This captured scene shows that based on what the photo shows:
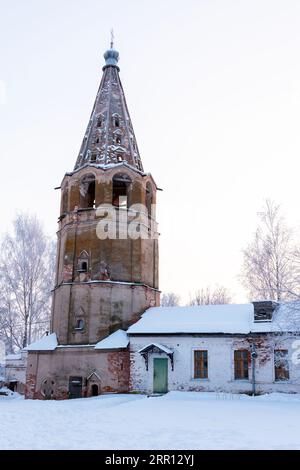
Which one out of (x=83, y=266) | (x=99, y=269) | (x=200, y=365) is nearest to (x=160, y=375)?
(x=200, y=365)

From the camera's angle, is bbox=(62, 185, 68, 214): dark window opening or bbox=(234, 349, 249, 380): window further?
bbox=(62, 185, 68, 214): dark window opening

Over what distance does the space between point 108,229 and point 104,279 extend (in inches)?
108

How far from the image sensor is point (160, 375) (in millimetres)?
Result: 21797

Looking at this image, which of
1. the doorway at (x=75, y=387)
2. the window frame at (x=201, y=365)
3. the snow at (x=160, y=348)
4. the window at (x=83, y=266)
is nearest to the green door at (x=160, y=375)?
the snow at (x=160, y=348)

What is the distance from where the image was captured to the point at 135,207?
84.8 feet

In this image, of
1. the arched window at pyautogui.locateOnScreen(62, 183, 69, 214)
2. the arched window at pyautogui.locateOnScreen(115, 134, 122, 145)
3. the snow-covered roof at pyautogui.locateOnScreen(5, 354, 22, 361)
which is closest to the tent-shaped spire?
the arched window at pyautogui.locateOnScreen(115, 134, 122, 145)

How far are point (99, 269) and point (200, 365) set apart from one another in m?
7.05

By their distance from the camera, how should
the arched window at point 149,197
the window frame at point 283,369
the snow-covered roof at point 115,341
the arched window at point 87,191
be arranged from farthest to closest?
1. the arched window at point 149,197
2. the arched window at point 87,191
3. the snow-covered roof at point 115,341
4. the window frame at point 283,369

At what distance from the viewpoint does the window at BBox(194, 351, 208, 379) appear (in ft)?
69.8

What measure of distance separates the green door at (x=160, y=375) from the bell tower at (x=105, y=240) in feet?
9.58

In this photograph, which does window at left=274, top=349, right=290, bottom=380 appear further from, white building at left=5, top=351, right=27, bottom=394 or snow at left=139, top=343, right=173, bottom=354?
white building at left=5, top=351, right=27, bottom=394

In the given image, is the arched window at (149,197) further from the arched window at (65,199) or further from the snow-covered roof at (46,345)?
the snow-covered roof at (46,345)

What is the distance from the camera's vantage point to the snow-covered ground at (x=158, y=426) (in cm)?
894
